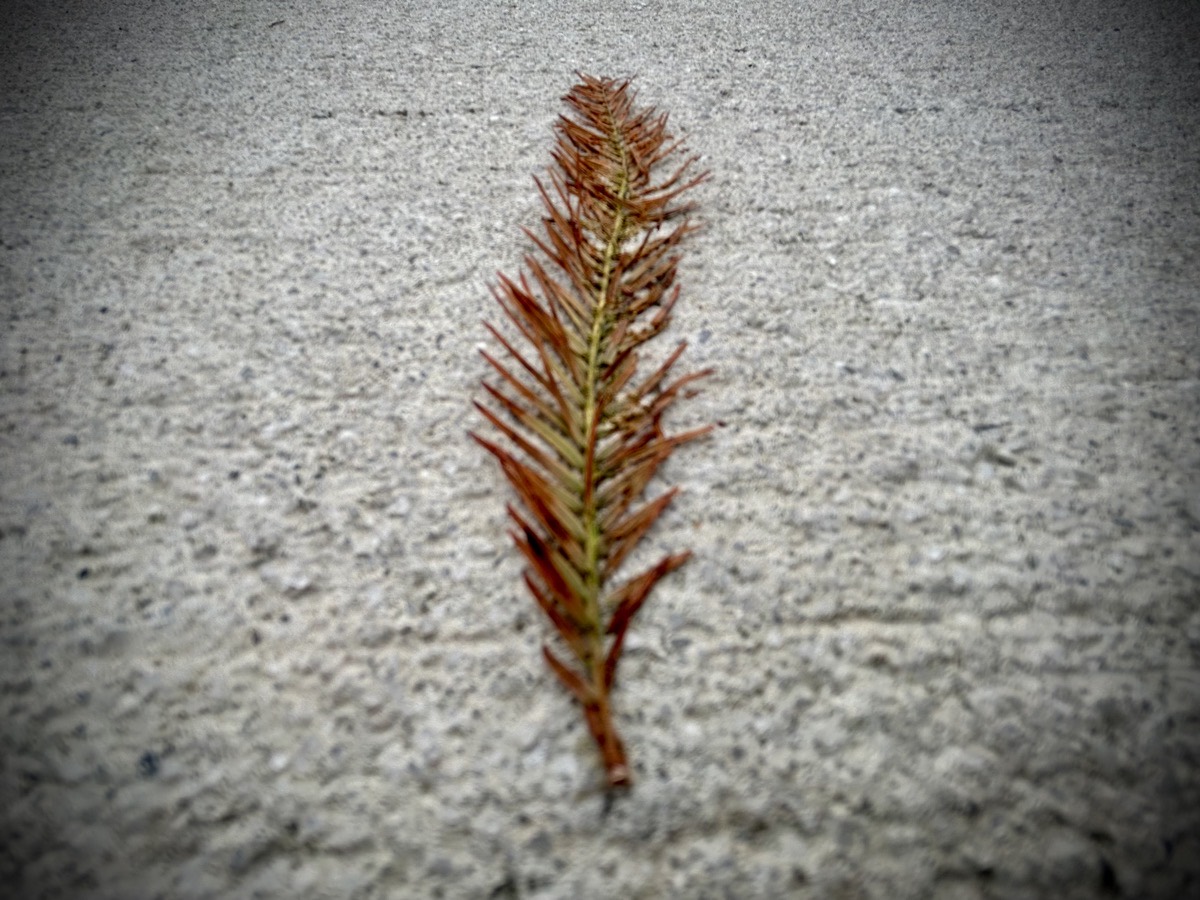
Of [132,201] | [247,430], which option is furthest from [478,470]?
[132,201]

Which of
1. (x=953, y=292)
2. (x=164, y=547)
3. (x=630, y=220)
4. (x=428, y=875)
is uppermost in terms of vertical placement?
(x=630, y=220)

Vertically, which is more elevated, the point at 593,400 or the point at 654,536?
the point at 593,400

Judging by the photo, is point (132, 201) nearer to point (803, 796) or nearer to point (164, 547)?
point (164, 547)
